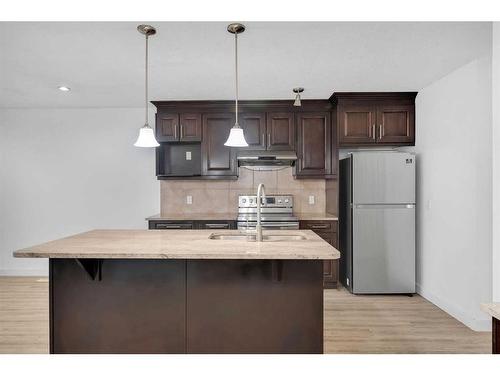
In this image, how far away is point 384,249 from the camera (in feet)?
12.2

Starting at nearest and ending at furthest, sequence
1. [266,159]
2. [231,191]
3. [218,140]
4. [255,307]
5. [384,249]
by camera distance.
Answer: [255,307] → [384,249] → [266,159] → [218,140] → [231,191]

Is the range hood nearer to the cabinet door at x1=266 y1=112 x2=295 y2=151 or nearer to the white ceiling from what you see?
the cabinet door at x1=266 y1=112 x2=295 y2=151

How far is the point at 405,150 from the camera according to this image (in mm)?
4148

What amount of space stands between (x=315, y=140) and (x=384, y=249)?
59.3 inches

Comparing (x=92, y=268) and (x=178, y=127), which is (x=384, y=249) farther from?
(x=92, y=268)

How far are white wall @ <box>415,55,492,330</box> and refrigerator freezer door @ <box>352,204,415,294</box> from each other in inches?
6.6

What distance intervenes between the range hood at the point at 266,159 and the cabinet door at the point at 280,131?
9 cm

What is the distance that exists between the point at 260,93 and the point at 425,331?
9.30 ft

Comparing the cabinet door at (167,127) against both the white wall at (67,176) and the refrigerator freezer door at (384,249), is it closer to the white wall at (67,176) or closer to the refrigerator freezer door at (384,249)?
the white wall at (67,176)

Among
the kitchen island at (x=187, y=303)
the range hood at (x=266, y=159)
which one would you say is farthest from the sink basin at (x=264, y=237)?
the range hood at (x=266, y=159)

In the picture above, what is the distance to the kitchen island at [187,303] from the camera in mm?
1996

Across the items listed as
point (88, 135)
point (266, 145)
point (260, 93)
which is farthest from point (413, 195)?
point (88, 135)

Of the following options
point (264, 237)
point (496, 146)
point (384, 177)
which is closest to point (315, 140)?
point (384, 177)
